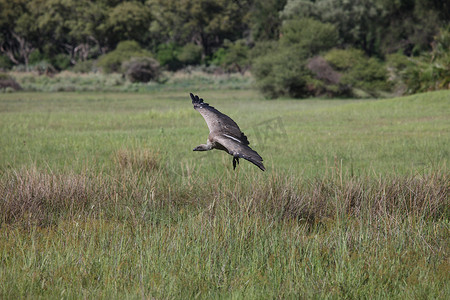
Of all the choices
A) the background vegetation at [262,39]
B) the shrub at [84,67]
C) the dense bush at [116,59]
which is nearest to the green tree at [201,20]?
the background vegetation at [262,39]

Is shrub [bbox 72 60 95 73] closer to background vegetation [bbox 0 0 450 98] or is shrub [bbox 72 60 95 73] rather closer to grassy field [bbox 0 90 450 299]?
background vegetation [bbox 0 0 450 98]

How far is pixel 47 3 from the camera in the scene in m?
57.2

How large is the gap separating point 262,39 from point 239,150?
154 feet

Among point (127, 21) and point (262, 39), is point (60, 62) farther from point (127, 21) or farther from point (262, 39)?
point (262, 39)

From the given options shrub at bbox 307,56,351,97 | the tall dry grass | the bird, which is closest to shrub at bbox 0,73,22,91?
shrub at bbox 307,56,351,97

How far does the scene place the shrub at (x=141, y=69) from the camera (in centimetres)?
4312

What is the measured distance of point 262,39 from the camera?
166 ft

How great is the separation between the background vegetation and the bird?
2027 cm

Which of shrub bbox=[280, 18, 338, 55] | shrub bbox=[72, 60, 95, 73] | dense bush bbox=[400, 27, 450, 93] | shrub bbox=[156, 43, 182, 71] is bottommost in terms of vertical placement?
shrub bbox=[72, 60, 95, 73]

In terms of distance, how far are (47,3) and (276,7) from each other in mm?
22091

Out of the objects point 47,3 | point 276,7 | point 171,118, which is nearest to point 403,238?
point 171,118

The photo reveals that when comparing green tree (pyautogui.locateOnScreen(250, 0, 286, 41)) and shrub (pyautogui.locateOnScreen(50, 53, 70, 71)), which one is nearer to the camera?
green tree (pyautogui.locateOnScreen(250, 0, 286, 41))

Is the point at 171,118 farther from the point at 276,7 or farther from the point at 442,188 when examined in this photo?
the point at 276,7

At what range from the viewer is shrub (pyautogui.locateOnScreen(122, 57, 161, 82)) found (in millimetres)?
43125
